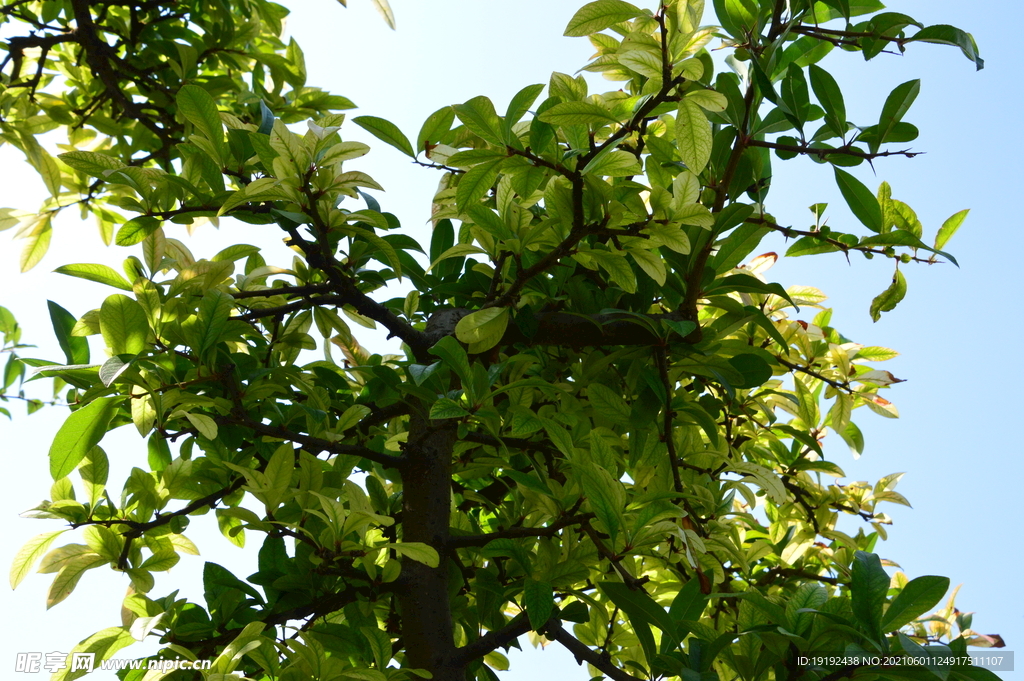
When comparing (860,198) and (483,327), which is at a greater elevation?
(860,198)

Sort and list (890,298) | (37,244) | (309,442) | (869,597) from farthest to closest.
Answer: (37,244)
(890,298)
(309,442)
(869,597)

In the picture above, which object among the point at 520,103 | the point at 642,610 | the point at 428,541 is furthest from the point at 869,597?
the point at 520,103

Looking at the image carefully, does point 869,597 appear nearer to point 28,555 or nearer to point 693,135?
point 693,135

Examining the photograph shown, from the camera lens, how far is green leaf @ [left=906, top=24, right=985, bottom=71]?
86 cm

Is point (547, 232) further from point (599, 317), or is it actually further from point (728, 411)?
point (728, 411)

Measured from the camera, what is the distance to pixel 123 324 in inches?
37.3

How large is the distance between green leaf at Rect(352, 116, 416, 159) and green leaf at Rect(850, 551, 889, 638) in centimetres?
78

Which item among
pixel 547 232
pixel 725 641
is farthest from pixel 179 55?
pixel 725 641

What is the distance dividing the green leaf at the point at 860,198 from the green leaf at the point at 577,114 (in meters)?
0.36

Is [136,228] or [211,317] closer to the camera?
[211,317]

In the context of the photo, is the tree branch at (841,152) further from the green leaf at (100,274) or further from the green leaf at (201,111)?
the green leaf at (100,274)

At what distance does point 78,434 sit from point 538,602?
0.61 metres

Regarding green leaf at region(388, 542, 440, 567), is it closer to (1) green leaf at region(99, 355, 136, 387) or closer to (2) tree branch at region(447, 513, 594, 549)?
(2) tree branch at region(447, 513, 594, 549)

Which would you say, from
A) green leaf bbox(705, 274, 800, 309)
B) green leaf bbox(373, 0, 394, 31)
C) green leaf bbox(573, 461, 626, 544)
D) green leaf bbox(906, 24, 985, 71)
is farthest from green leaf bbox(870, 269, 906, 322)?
green leaf bbox(373, 0, 394, 31)
